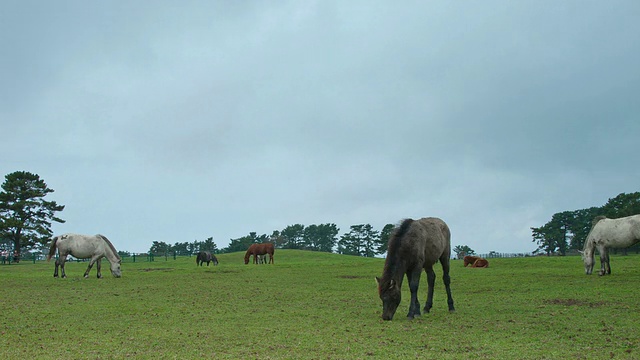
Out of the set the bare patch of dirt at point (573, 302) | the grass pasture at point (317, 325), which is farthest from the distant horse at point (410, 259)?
the bare patch of dirt at point (573, 302)

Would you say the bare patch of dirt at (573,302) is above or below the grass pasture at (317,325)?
above

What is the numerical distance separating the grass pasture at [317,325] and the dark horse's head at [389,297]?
0.33 m

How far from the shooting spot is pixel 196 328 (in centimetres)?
1003

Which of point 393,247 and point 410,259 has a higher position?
point 393,247

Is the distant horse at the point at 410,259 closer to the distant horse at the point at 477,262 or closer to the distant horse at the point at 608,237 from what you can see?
the distant horse at the point at 608,237

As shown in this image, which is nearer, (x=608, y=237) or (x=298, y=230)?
(x=608, y=237)

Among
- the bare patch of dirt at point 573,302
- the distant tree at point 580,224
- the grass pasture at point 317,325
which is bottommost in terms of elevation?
the grass pasture at point 317,325

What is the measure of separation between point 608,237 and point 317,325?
58.2ft

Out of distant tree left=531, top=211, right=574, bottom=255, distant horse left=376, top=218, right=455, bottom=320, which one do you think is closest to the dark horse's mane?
distant horse left=376, top=218, right=455, bottom=320

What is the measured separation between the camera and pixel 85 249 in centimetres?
2628

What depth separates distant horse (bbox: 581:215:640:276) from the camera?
21516mm

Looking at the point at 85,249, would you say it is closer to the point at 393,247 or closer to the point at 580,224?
the point at 393,247

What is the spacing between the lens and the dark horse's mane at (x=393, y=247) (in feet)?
37.0

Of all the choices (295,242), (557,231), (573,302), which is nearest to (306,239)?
(295,242)
